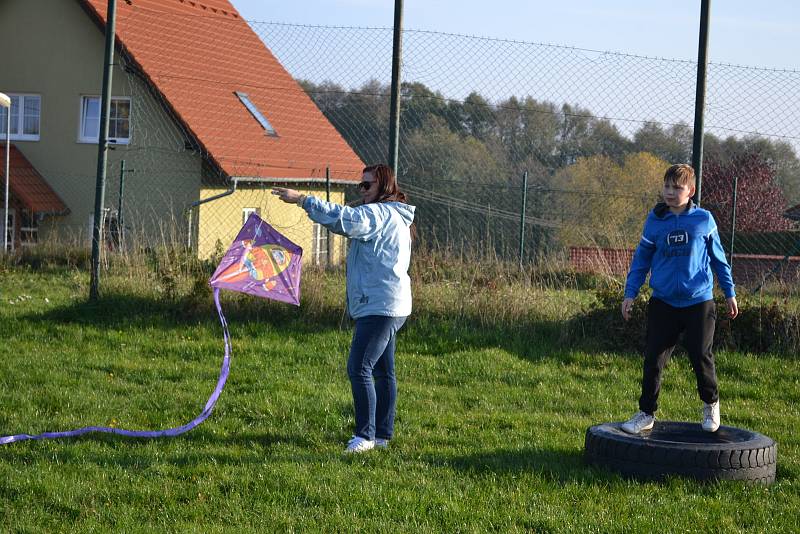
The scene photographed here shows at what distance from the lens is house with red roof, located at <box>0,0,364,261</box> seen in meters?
22.8

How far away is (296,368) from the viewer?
944 cm

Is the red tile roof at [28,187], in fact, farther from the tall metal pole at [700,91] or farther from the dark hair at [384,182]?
the dark hair at [384,182]

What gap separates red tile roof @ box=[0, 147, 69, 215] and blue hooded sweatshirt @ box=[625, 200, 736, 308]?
21403mm

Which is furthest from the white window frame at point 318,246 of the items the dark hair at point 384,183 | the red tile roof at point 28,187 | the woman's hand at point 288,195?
the red tile roof at point 28,187

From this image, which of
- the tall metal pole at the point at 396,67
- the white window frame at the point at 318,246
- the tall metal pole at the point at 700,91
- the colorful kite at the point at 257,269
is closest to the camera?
the colorful kite at the point at 257,269

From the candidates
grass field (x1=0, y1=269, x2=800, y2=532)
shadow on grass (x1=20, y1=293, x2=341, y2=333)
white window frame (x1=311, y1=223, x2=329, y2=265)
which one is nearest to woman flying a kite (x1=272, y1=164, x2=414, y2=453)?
grass field (x1=0, y1=269, x2=800, y2=532)

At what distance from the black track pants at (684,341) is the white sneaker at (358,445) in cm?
180

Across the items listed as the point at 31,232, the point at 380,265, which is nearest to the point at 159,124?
the point at 31,232

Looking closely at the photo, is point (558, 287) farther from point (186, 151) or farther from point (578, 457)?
point (186, 151)

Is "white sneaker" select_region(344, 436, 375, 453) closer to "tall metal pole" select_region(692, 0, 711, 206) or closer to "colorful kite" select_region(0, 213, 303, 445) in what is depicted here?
"colorful kite" select_region(0, 213, 303, 445)

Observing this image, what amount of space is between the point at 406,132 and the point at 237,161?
22.7 feet

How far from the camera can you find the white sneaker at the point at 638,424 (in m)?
6.61

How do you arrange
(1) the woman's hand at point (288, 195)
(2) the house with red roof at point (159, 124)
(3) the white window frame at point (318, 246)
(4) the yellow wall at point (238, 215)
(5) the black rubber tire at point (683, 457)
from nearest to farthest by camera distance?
(5) the black rubber tire at point (683, 457)
(1) the woman's hand at point (288, 195)
(3) the white window frame at point (318, 246)
(4) the yellow wall at point (238, 215)
(2) the house with red roof at point (159, 124)

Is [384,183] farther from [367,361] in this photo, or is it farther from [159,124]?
[159,124]
